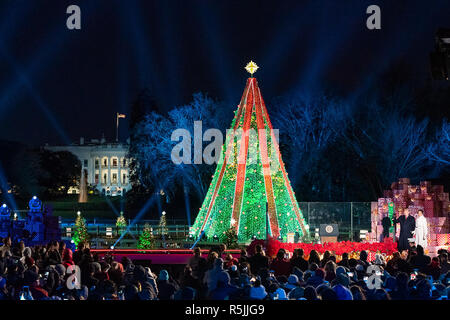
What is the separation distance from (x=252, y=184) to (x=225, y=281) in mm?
17384

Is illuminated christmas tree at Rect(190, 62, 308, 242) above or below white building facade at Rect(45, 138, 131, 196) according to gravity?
below

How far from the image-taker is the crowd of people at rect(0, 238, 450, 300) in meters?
10.6

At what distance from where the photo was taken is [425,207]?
25.7 meters

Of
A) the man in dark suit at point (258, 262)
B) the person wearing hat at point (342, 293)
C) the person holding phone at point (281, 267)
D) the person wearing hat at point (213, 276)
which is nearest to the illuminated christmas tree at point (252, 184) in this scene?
the man in dark suit at point (258, 262)

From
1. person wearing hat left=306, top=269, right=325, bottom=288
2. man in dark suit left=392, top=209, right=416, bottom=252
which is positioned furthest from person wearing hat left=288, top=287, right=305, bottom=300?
man in dark suit left=392, top=209, right=416, bottom=252

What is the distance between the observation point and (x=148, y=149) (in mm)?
55656

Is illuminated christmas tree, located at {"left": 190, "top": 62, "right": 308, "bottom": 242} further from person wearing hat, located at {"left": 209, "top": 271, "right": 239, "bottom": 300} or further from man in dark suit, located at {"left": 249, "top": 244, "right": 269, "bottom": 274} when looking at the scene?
person wearing hat, located at {"left": 209, "top": 271, "right": 239, "bottom": 300}

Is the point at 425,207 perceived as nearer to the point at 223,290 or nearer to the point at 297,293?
the point at 297,293

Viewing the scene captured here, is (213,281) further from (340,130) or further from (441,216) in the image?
(340,130)

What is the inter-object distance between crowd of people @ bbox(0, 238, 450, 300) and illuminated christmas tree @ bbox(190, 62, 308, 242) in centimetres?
1203

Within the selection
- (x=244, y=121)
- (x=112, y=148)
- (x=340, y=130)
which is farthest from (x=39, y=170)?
(x=244, y=121)

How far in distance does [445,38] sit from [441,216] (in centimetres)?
1609

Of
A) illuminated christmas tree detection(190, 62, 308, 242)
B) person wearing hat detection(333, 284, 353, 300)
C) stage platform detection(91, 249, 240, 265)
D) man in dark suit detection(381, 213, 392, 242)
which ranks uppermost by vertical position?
illuminated christmas tree detection(190, 62, 308, 242)
